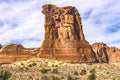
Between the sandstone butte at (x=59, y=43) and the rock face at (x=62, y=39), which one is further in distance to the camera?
the rock face at (x=62, y=39)

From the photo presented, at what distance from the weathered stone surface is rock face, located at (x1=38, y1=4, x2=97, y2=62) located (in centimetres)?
338

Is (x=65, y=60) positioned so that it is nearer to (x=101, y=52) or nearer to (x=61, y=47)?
(x=61, y=47)

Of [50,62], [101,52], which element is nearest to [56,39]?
[50,62]

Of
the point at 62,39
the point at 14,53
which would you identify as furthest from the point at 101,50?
the point at 14,53

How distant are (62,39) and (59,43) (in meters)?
→ 1.18

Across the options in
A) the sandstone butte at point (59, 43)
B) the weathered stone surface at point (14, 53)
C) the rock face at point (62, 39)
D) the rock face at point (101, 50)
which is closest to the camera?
the weathered stone surface at point (14, 53)

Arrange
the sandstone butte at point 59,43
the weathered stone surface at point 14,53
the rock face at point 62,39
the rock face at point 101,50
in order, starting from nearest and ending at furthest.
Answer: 1. the weathered stone surface at point 14,53
2. the sandstone butte at point 59,43
3. the rock face at point 62,39
4. the rock face at point 101,50

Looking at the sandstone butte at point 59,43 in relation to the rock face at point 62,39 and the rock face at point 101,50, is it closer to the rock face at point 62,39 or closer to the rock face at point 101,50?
the rock face at point 62,39

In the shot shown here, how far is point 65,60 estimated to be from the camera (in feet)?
336

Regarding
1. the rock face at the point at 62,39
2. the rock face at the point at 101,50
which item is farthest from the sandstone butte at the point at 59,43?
the rock face at the point at 101,50

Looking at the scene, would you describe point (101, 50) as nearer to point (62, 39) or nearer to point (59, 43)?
point (62, 39)

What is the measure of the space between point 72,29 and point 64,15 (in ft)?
13.6

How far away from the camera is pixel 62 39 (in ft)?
342

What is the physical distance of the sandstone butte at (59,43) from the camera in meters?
102
